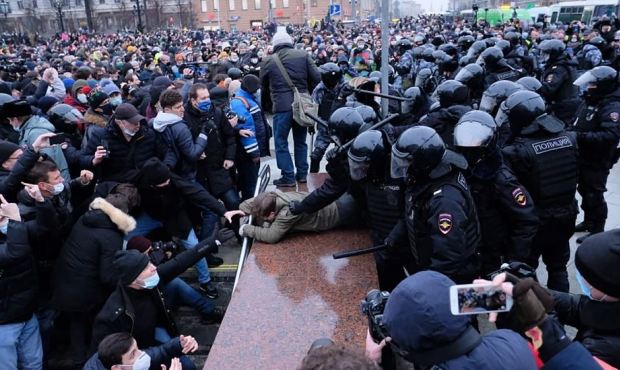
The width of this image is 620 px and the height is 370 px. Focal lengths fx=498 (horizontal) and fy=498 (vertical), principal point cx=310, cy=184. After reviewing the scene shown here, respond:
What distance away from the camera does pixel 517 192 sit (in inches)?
139

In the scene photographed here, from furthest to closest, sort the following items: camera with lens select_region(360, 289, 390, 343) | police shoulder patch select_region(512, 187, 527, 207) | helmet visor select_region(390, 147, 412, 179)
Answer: police shoulder patch select_region(512, 187, 527, 207) < helmet visor select_region(390, 147, 412, 179) < camera with lens select_region(360, 289, 390, 343)

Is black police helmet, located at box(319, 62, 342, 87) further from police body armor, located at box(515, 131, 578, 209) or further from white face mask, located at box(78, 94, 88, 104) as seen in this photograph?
white face mask, located at box(78, 94, 88, 104)

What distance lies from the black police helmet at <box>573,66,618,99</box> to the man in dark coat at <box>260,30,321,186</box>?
10.2 ft

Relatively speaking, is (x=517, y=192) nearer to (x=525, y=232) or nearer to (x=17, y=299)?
(x=525, y=232)

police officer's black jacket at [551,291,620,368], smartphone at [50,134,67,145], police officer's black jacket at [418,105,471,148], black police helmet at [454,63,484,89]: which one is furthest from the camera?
black police helmet at [454,63,484,89]

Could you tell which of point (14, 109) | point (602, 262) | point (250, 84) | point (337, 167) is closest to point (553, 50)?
point (250, 84)

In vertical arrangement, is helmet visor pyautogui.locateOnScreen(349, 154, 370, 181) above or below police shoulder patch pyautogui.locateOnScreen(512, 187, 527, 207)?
above

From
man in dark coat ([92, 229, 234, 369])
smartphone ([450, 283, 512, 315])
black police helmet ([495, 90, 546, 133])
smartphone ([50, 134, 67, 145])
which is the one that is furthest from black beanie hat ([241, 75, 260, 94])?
smartphone ([450, 283, 512, 315])

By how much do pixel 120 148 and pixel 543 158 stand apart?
4073 mm

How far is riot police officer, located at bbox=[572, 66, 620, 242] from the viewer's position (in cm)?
541

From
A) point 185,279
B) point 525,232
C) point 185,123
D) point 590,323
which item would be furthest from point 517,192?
point 185,279

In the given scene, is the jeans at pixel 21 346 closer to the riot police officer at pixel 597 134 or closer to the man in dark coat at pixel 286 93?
the man in dark coat at pixel 286 93

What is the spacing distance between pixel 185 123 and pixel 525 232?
3.52 m

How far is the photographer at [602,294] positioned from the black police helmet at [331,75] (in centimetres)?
502
